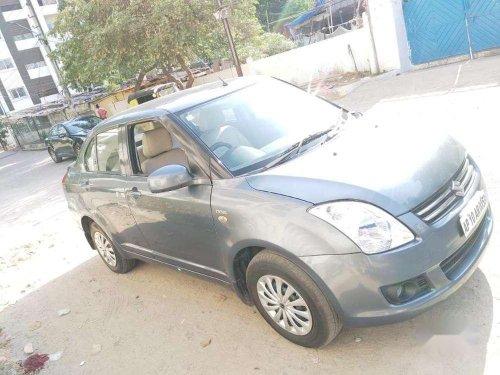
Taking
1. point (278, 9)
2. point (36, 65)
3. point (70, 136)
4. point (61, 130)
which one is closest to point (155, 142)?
point (70, 136)

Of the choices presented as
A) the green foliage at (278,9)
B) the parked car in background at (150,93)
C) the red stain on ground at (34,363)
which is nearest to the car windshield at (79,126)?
the parked car in background at (150,93)

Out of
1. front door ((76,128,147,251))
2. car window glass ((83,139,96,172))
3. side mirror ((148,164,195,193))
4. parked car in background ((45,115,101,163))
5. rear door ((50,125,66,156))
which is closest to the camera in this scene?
side mirror ((148,164,195,193))

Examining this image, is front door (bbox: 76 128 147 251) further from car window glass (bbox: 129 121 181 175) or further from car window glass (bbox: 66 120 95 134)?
car window glass (bbox: 66 120 95 134)

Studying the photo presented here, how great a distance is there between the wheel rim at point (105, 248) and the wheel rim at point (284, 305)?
239 centimetres

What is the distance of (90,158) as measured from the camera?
4512 millimetres

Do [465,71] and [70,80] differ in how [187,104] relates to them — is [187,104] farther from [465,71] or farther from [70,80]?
[70,80]

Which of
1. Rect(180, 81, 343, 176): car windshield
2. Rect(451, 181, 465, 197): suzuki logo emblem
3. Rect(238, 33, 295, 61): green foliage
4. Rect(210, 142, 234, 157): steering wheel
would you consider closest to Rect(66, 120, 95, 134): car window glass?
Rect(238, 33, 295, 61): green foliage

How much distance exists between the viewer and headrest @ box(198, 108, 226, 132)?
3.22m

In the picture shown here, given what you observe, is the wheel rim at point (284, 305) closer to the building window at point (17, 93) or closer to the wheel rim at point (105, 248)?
the wheel rim at point (105, 248)

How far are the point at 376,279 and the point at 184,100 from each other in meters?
2.10

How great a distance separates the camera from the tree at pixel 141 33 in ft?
48.6

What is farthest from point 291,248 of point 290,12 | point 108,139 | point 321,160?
point 290,12

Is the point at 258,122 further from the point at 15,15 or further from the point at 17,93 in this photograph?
the point at 15,15

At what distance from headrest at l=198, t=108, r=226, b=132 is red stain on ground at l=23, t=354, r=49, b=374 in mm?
2380
